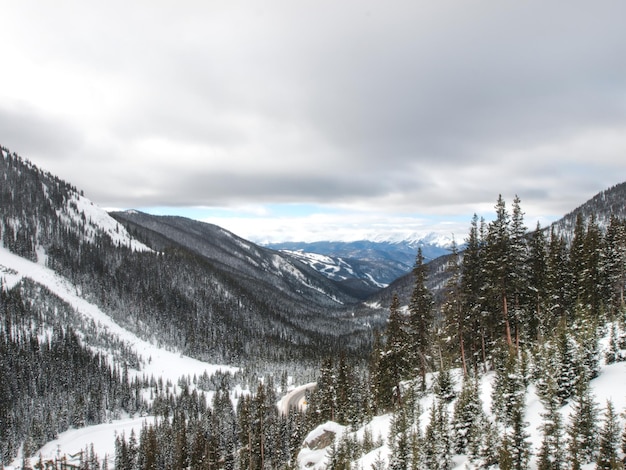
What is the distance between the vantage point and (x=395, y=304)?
48250 millimetres

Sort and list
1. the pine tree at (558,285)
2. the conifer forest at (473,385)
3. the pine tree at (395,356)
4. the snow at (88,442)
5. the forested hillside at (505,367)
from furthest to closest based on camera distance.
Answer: the snow at (88,442) < the pine tree at (558,285) < the pine tree at (395,356) < the conifer forest at (473,385) < the forested hillside at (505,367)

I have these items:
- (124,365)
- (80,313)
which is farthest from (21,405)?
(80,313)

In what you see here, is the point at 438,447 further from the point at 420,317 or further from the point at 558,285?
the point at 558,285

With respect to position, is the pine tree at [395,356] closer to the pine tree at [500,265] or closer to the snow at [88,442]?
the pine tree at [500,265]

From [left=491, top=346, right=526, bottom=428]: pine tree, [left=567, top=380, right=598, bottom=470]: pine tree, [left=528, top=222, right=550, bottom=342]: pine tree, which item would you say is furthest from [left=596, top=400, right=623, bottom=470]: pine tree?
[left=528, top=222, right=550, bottom=342]: pine tree

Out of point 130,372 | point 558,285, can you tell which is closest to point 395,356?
point 558,285

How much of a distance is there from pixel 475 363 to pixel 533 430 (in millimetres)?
23709

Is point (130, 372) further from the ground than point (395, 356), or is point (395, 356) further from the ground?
point (395, 356)

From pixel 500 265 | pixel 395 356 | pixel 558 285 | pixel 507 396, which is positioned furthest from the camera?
pixel 558 285

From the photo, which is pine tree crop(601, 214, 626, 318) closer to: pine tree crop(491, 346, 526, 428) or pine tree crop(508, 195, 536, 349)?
pine tree crop(508, 195, 536, 349)

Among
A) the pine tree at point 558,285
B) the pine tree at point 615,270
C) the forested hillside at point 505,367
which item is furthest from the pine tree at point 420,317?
the pine tree at point 615,270

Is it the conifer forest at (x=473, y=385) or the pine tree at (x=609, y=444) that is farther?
the conifer forest at (x=473, y=385)

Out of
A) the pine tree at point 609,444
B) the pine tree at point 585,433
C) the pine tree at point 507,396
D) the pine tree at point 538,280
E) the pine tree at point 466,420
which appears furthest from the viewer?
the pine tree at point 538,280

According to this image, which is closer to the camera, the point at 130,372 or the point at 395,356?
the point at 395,356
